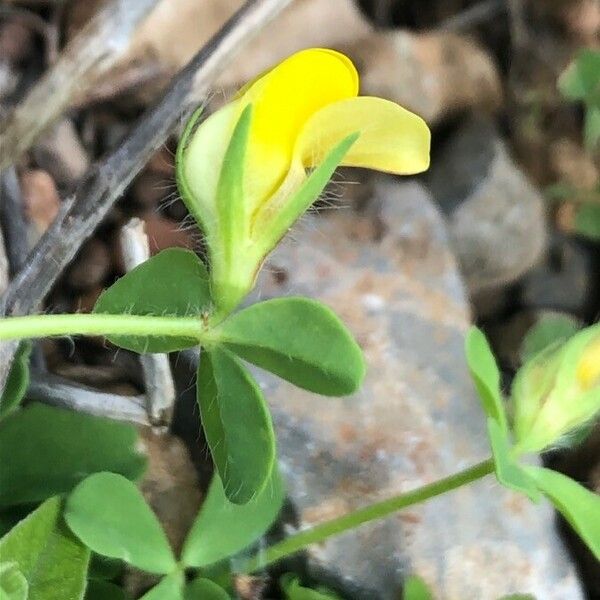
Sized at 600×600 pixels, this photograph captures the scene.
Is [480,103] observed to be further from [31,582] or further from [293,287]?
[31,582]

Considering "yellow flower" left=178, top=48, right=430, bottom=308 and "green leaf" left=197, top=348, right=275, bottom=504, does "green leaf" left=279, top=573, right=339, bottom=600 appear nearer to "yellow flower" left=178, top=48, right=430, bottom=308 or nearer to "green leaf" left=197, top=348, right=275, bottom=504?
"green leaf" left=197, top=348, right=275, bottom=504

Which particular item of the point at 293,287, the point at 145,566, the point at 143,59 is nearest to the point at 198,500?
the point at 145,566

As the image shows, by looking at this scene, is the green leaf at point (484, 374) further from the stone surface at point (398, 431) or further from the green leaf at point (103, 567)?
the green leaf at point (103, 567)

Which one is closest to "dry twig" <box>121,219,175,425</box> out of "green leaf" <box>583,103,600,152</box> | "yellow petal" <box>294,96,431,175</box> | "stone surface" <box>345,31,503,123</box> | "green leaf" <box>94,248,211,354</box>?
"green leaf" <box>94,248,211,354</box>

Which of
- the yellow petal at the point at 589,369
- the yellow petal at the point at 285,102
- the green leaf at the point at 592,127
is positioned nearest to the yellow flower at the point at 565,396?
the yellow petal at the point at 589,369

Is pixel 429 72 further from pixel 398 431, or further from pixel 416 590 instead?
pixel 416 590
